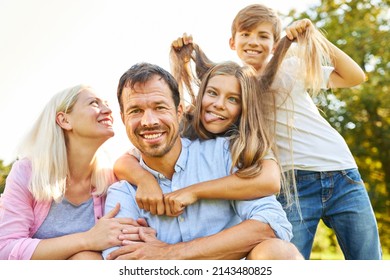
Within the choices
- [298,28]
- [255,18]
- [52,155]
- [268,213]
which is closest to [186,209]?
[268,213]

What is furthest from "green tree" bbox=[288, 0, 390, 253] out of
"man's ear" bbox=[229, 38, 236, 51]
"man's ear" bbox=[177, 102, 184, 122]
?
"man's ear" bbox=[177, 102, 184, 122]

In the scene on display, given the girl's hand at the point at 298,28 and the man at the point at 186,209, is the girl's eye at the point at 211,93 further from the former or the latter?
the girl's hand at the point at 298,28

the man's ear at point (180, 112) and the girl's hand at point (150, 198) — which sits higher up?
the man's ear at point (180, 112)

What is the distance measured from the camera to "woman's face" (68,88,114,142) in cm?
312

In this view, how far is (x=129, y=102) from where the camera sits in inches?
111

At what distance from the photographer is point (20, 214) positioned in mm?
2891

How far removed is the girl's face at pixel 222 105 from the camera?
3.04 meters

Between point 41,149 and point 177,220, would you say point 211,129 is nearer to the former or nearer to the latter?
point 177,220

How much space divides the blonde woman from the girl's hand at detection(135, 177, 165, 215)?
118 mm

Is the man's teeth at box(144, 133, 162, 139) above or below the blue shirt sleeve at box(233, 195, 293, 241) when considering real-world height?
above

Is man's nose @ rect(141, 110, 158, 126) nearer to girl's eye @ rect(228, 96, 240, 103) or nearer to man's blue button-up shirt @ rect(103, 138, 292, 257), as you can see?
man's blue button-up shirt @ rect(103, 138, 292, 257)

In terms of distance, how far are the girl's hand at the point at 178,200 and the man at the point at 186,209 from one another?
0.29ft

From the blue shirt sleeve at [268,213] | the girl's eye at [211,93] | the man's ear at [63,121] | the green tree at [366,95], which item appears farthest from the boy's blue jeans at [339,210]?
the green tree at [366,95]

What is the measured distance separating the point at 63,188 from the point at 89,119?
41 cm
